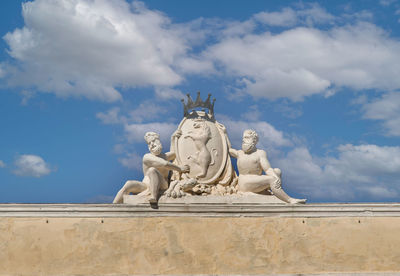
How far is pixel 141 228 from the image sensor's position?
10070 millimetres

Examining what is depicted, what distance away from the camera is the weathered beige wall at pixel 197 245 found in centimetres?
990

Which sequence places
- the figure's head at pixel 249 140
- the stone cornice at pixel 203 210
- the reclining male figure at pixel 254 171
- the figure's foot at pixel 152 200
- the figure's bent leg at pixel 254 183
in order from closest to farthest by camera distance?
the stone cornice at pixel 203 210 → the figure's foot at pixel 152 200 → the reclining male figure at pixel 254 171 → the figure's bent leg at pixel 254 183 → the figure's head at pixel 249 140

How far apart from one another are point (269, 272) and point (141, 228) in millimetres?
2513

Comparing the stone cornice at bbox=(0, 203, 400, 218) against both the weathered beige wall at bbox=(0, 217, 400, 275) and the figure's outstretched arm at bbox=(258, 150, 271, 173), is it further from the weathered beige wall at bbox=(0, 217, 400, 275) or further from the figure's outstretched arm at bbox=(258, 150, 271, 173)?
the figure's outstretched arm at bbox=(258, 150, 271, 173)

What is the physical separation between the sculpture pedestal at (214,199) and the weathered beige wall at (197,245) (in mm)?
346

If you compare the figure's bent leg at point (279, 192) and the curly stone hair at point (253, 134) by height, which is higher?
the curly stone hair at point (253, 134)

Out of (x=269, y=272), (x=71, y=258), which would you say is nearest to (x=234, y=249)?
(x=269, y=272)

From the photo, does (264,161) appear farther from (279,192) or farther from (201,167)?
(201,167)

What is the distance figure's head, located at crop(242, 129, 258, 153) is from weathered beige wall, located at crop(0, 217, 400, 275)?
160cm

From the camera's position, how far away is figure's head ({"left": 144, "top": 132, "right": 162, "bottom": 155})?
10969 mm

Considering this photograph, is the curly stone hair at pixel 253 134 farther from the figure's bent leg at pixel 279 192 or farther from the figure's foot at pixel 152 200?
the figure's foot at pixel 152 200

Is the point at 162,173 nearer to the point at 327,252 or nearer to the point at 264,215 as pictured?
the point at 264,215

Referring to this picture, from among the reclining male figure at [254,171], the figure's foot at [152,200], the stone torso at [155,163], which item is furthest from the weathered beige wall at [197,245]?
the stone torso at [155,163]

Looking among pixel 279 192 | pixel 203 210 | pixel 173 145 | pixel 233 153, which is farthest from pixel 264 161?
pixel 173 145
